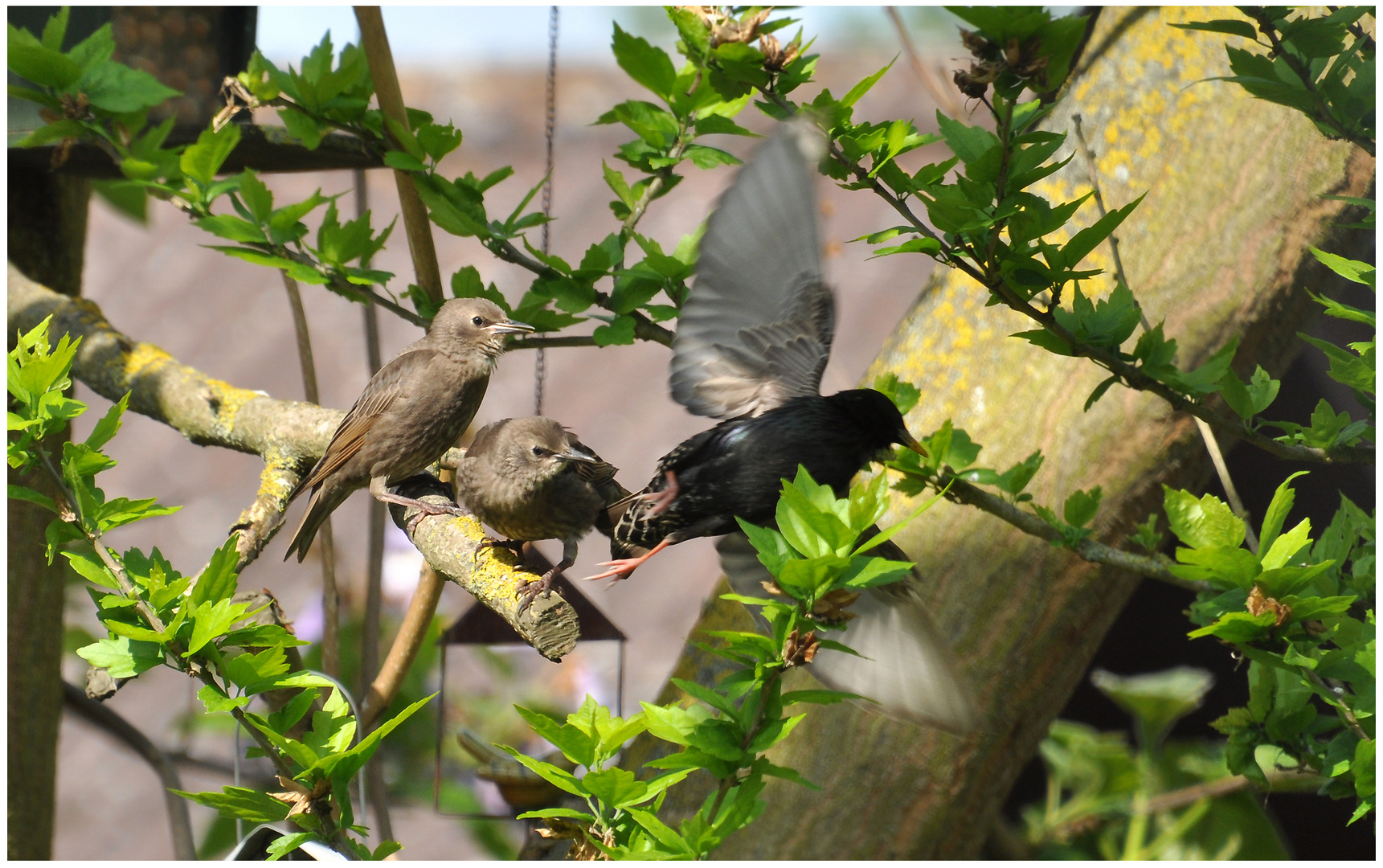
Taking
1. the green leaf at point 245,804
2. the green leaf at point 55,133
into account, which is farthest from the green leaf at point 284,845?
the green leaf at point 55,133

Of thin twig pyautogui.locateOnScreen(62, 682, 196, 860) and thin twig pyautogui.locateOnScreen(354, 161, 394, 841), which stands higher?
thin twig pyautogui.locateOnScreen(354, 161, 394, 841)

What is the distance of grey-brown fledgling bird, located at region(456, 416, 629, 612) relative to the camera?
1556 millimetres

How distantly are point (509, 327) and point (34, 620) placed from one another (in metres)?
1.48

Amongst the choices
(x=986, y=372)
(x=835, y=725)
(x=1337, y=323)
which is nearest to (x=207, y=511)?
(x=835, y=725)

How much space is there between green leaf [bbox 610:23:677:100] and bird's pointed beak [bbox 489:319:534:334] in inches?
15.2

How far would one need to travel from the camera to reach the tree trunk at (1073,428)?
2098 mm

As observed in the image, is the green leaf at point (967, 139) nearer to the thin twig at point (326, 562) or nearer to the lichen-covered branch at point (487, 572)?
the lichen-covered branch at point (487, 572)

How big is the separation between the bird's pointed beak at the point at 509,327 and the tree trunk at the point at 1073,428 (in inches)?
31.7

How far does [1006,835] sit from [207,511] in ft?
8.79

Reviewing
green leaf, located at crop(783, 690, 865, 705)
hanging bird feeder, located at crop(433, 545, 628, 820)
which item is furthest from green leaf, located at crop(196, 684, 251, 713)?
hanging bird feeder, located at crop(433, 545, 628, 820)

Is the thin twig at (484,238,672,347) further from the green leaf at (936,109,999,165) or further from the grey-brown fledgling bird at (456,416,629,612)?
the green leaf at (936,109,999,165)

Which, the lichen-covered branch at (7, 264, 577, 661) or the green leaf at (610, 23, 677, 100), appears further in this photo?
the lichen-covered branch at (7, 264, 577, 661)

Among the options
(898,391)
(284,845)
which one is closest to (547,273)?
(898,391)

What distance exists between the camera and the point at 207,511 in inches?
138
